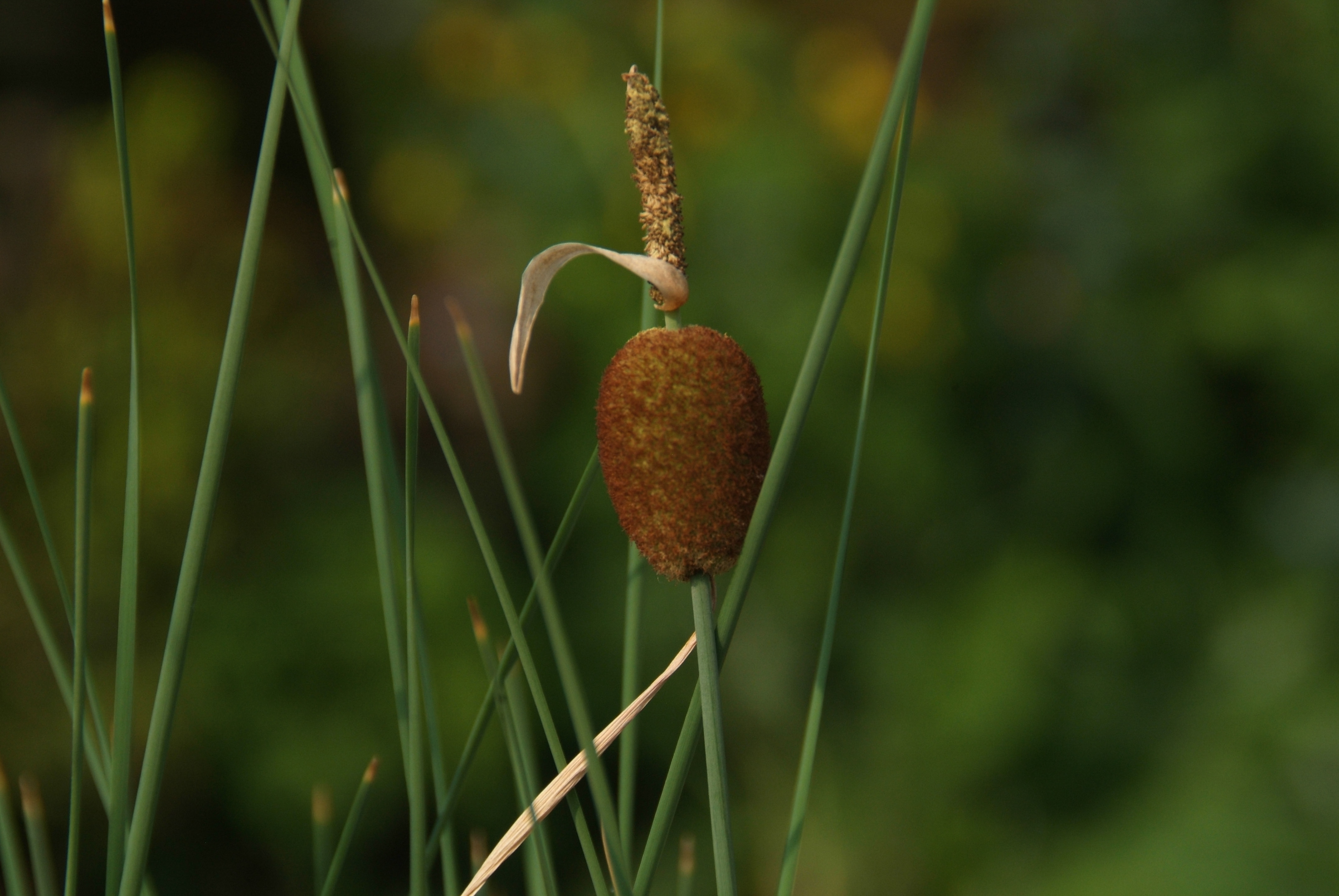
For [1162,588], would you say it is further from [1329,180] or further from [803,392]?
[803,392]

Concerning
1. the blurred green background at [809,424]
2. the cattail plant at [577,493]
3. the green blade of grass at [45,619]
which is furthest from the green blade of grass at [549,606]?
the blurred green background at [809,424]

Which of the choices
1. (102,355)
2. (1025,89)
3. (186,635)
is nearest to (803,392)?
(186,635)

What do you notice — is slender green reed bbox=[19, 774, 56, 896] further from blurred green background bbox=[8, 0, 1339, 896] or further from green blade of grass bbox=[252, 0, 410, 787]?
blurred green background bbox=[8, 0, 1339, 896]

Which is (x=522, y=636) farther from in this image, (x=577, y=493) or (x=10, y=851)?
(x=10, y=851)

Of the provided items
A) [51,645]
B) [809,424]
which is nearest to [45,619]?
[51,645]

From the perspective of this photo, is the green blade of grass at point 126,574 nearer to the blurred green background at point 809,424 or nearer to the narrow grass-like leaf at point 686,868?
the narrow grass-like leaf at point 686,868
